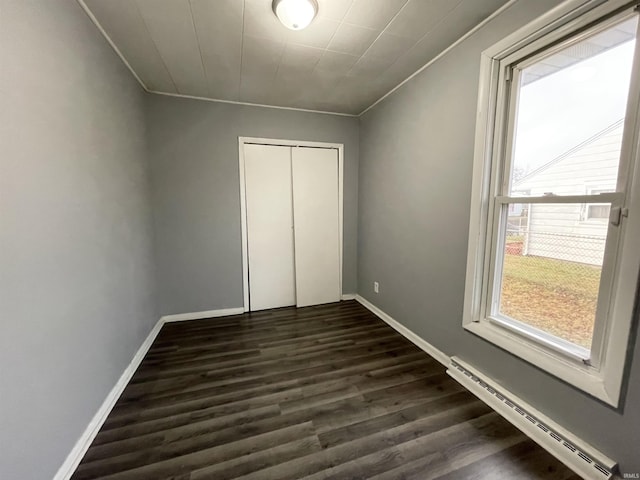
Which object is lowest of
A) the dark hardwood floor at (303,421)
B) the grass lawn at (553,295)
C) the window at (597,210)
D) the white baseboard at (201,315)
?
the dark hardwood floor at (303,421)

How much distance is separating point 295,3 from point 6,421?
7.38 feet

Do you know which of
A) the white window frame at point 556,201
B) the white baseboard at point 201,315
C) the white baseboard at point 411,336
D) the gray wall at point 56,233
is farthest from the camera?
the white baseboard at point 201,315

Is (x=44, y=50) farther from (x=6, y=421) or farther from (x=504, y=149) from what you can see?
(x=504, y=149)

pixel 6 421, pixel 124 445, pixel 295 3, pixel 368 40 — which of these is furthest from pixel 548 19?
pixel 124 445

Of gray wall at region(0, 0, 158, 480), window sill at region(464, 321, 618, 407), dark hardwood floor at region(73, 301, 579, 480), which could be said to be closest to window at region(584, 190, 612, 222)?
window sill at region(464, 321, 618, 407)

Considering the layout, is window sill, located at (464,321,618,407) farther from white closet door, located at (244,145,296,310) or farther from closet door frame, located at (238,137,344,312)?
white closet door, located at (244,145,296,310)

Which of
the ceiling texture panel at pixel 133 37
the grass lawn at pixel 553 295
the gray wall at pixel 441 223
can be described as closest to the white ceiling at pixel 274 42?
the ceiling texture panel at pixel 133 37

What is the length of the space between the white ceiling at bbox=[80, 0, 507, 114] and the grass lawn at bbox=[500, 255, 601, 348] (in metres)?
1.58

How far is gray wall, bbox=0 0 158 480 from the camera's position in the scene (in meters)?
0.97

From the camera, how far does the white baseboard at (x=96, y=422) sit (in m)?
1.22

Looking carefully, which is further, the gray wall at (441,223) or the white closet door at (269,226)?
the white closet door at (269,226)

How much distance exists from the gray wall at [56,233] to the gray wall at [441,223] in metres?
2.39

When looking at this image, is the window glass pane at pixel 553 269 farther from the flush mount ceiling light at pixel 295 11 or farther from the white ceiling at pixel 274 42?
the flush mount ceiling light at pixel 295 11

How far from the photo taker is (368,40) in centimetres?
183
